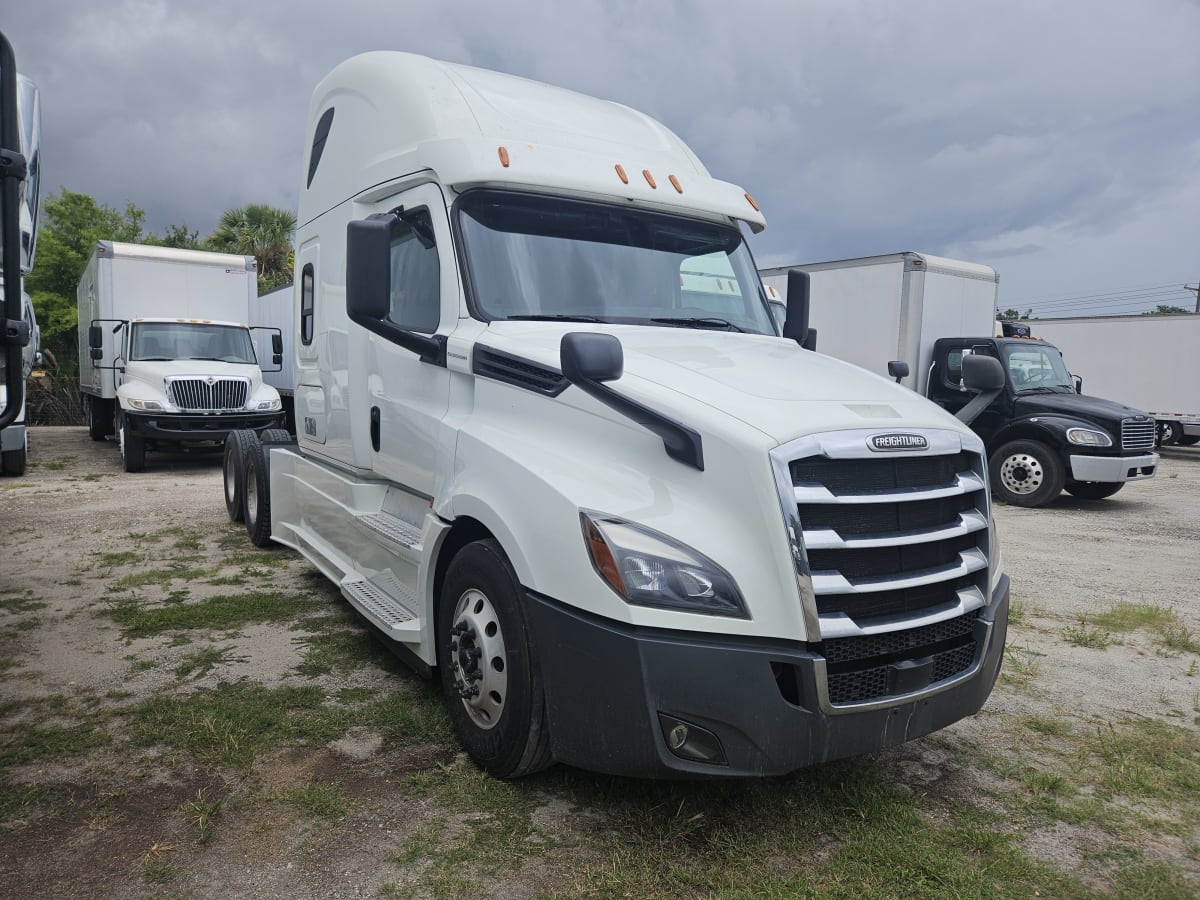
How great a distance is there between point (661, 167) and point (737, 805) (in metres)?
3.10

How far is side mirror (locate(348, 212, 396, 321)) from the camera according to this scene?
3824mm

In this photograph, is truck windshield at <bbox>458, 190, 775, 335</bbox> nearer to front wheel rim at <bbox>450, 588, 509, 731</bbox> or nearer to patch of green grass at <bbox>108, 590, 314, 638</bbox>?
front wheel rim at <bbox>450, 588, 509, 731</bbox>

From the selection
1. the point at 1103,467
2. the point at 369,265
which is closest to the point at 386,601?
the point at 369,265

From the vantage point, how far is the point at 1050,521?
10.5 meters

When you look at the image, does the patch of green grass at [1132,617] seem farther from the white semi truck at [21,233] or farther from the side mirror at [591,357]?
the white semi truck at [21,233]

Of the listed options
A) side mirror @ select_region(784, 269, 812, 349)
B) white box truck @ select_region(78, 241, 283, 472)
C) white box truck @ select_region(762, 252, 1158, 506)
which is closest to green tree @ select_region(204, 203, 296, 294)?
white box truck @ select_region(78, 241, 283, 472)

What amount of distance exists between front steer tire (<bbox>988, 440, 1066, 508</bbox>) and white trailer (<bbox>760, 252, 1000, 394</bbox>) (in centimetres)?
174

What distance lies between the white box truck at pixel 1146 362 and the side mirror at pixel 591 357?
19.2 meters

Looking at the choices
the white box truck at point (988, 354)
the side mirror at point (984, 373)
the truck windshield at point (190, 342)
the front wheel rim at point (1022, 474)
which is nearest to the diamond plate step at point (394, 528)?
the side mirror at point (984, 373)

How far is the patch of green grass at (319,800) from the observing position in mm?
3240

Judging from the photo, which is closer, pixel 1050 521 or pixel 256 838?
pixel 256 838

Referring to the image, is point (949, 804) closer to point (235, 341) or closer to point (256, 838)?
point (256, 838)

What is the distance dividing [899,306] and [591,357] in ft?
35.9

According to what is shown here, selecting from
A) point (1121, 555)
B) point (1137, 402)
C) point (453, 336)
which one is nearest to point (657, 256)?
point (453, 336)
